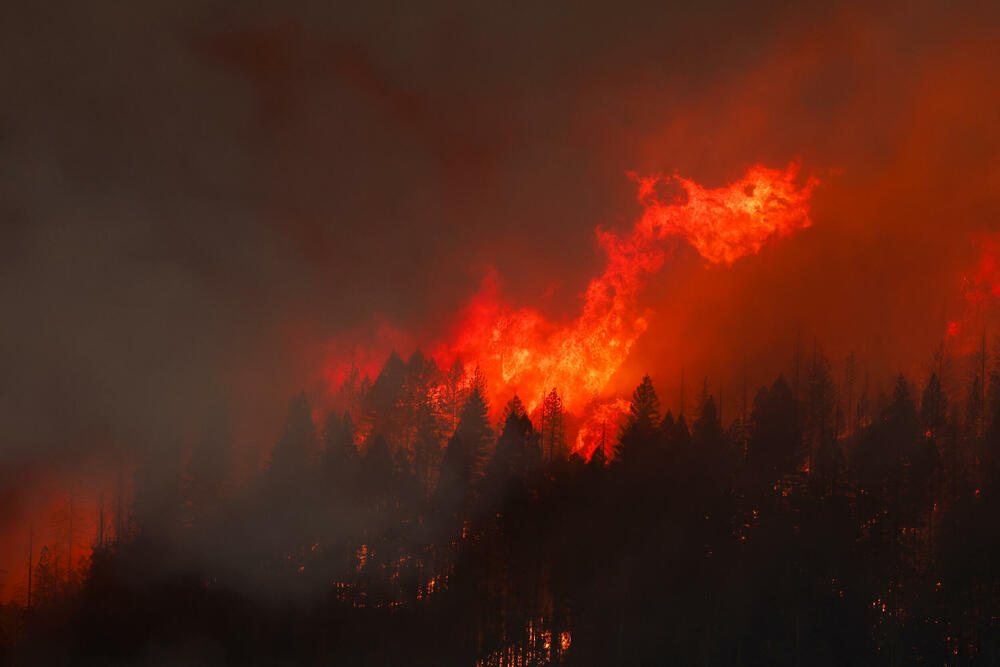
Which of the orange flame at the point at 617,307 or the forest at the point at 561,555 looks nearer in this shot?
the forest at the point at 561,555

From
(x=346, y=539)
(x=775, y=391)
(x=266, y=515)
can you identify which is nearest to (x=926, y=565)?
(x=775, y=391)

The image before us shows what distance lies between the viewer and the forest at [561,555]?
2822 inches

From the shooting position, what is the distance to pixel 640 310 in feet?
388

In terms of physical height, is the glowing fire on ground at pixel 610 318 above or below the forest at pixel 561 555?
above

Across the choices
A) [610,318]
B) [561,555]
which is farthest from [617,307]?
[561,555]

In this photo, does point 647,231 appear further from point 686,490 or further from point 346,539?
point 346,539

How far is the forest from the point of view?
235 feet

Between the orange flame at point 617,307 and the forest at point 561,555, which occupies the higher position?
the orange flame at point 617,307

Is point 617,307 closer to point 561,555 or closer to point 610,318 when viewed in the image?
point 610,318

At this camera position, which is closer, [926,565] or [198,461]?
[926,565]

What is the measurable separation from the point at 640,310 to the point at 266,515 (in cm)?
5666

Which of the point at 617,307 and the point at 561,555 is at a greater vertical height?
the point at 617,307

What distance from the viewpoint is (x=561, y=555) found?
2955 inches

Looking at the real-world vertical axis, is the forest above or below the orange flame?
below
